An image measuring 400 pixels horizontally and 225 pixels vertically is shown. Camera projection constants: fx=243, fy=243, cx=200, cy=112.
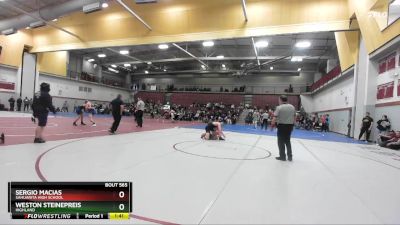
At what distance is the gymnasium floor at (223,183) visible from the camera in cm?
272

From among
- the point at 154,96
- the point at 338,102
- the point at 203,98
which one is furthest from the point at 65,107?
the point at 338,102

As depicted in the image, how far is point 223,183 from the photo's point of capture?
388 centimetres

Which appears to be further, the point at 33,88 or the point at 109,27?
the point at 33,88

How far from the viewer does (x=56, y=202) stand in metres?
2.29

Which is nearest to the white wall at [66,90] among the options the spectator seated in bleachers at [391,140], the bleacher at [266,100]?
the bleacher at [266,100]

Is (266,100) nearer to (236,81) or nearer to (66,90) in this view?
(236,81)

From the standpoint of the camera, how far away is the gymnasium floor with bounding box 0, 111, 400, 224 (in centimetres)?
272

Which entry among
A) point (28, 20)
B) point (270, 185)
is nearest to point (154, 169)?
point (270, 185)

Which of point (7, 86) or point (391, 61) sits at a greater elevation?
point (391, 61)

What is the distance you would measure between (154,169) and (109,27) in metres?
17.3

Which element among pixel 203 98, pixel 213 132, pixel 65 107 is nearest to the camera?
pixel 213 132

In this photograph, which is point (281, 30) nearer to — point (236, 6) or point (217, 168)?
point (236, 6)
